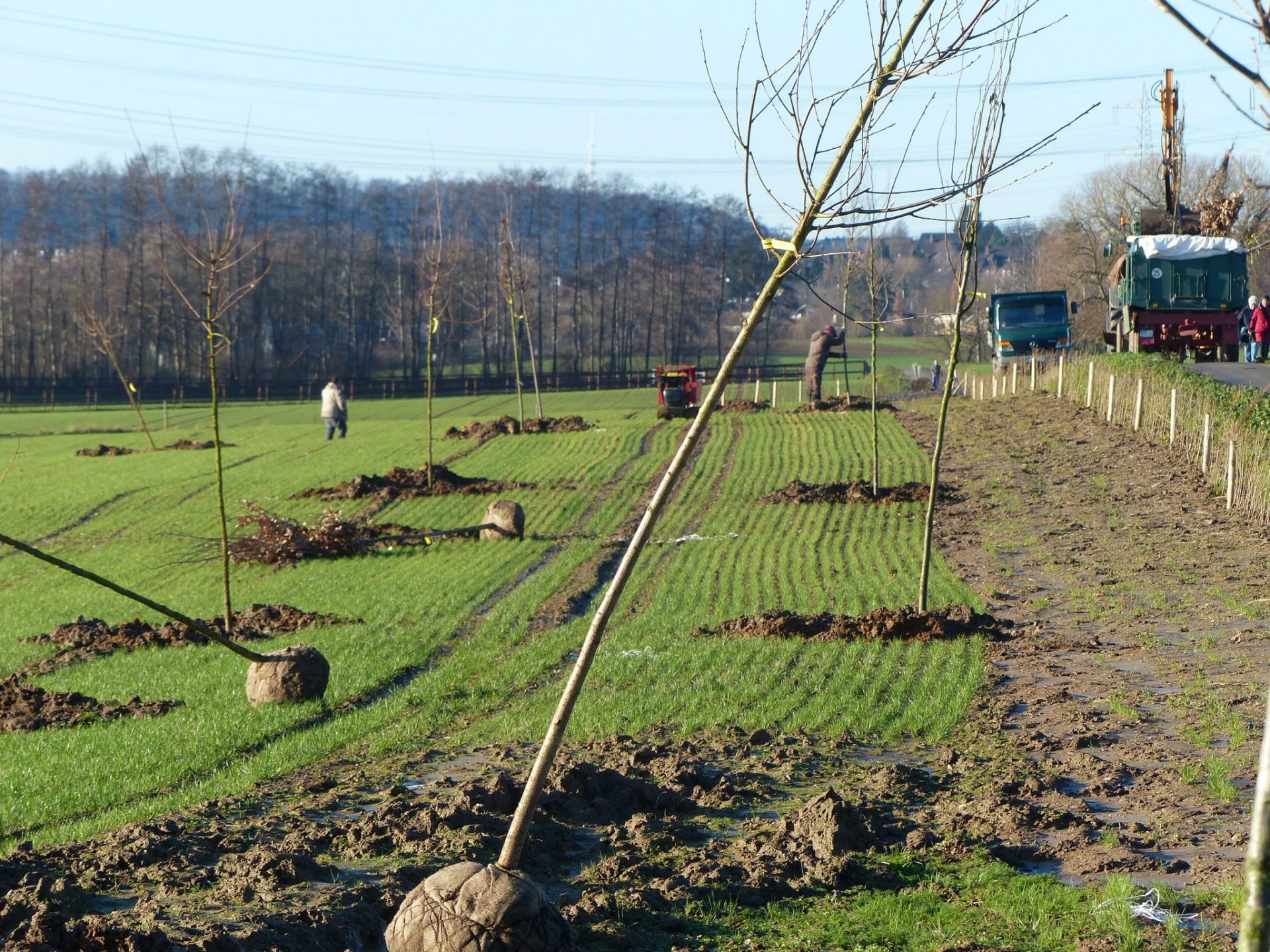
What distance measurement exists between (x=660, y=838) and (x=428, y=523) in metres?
17.0

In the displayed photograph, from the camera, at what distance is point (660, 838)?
292 inches

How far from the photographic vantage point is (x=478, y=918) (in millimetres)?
5203

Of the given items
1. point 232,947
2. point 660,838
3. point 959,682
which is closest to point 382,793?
point 660,838

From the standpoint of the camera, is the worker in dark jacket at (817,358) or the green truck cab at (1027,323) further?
the green truck cab at (1027,323)

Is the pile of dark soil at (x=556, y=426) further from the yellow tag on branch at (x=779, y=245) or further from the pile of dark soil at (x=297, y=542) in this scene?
the yellow tag on branch at (x=779, y=245)

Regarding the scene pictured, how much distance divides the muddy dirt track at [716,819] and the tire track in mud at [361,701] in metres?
0.87

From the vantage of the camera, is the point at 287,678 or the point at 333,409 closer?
the point at 287,678

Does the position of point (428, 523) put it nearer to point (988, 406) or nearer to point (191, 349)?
point (988, 406)

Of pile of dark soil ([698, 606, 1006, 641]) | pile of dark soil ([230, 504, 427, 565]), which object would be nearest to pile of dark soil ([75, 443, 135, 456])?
pile of dark soil ([230, 504, 427, 565])

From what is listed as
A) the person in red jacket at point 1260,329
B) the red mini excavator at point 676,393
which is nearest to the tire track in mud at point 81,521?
the red mini excavator at point 676,393

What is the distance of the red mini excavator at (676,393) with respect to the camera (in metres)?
39.1

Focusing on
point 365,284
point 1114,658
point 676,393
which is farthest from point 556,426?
point 365,284

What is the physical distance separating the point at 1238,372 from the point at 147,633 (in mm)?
24828

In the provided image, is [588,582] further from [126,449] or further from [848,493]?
[126,449]
